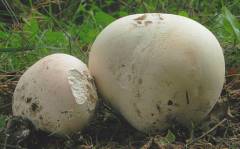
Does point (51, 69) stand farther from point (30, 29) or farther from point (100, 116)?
point (30, 29)

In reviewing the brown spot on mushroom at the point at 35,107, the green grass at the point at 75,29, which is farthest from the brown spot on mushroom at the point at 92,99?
the green grass at the point at 75,29

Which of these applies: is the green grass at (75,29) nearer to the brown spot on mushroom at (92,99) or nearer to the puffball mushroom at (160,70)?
the puffball mushroom at (160,70)

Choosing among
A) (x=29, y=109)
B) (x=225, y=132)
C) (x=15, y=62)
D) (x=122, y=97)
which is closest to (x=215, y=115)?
(x=225, y=132)

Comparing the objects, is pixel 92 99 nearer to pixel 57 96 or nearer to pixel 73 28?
pixel 57 96

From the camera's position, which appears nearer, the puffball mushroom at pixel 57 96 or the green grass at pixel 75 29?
the puffball mushroom at pixel 57 96

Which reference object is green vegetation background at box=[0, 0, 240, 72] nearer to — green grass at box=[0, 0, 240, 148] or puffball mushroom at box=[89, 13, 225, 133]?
green grass at box=[0, 0, 240, 148]

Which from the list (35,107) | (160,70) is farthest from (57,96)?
(160,70)
